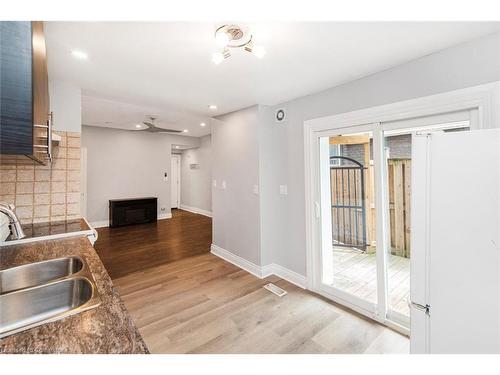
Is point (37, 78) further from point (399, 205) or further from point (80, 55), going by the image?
point (399, 205)

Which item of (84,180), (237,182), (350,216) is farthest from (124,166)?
(350,216)

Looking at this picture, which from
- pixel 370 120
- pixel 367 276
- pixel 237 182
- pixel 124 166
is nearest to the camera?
pixel 370 120

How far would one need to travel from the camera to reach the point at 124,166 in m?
6.12

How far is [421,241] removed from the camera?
3.69 feet

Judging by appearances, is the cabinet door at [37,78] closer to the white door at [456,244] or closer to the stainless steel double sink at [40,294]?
the stainless steel double sink at [40,294]

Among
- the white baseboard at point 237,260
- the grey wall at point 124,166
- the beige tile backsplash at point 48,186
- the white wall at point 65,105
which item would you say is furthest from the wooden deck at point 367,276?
the grey wall at point 124,166

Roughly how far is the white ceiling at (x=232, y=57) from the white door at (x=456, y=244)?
95 centimetres

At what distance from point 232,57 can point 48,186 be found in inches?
89.2

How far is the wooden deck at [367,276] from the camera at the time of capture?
2.17 metres

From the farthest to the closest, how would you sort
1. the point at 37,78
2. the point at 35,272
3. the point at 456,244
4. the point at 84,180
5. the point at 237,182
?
the point at 84,180
the point at 237,182
the point at 35,272
the point at 456,244
the point at 37,78

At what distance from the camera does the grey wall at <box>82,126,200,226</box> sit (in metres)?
5.66
